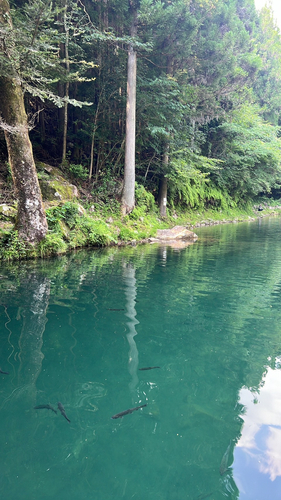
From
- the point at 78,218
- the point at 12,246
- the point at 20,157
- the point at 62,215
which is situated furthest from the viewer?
the point at 78,218

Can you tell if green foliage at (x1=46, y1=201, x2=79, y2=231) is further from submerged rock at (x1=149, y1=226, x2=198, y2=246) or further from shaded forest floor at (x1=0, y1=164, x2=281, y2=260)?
submerged rock at (x1=149, y1=226, x2=198, y2=246)

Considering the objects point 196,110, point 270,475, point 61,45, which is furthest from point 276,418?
point 196,110

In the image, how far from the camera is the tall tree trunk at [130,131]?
13516mm

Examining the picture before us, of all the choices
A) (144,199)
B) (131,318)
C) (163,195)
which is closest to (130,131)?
(144,199)

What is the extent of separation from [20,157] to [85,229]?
3.52m

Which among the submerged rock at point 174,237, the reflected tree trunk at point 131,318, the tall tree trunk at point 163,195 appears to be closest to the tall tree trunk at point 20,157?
the reflected tree trunk at point 131,318

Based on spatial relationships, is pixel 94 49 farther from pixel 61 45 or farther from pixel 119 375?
pixel 119 375

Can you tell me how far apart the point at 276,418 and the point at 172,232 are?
12298 mm

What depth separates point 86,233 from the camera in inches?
437

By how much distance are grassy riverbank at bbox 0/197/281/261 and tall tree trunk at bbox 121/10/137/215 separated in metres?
0.55

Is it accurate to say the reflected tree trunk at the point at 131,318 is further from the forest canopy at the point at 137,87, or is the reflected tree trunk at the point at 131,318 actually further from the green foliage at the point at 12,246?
the forest canopy at the point at 137,87

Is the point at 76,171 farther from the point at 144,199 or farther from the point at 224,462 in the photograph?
the point at 224,462

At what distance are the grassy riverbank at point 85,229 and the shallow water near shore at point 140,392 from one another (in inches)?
118

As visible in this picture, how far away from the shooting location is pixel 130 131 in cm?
1383
